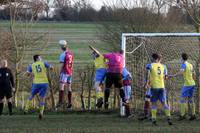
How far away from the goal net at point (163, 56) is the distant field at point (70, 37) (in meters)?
8.12

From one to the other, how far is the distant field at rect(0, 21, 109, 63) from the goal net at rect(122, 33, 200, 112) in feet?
26.6

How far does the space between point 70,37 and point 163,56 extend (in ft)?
111

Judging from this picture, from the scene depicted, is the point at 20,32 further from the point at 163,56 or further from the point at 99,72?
the point at 163,56

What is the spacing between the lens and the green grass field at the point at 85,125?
18.4 m

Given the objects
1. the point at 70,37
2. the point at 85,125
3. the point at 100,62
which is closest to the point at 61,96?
the point at 100,62

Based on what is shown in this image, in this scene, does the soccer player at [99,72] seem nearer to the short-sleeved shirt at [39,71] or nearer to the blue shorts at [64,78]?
the blue shorts at [64,78]

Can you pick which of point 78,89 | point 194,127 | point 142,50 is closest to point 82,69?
point 78,89

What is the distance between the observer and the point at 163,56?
76.9 ft

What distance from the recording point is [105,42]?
3275 centimetres

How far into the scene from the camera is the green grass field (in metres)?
18.4

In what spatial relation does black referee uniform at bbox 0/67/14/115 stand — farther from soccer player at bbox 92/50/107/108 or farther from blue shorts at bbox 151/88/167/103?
blue shorts at bbox 151/88/167/103

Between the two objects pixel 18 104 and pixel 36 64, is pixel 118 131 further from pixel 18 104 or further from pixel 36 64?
pixel 18 104

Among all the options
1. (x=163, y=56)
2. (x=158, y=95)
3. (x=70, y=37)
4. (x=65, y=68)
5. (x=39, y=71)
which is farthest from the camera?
(x=70, y=37)

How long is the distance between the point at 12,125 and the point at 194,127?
5.80 m
